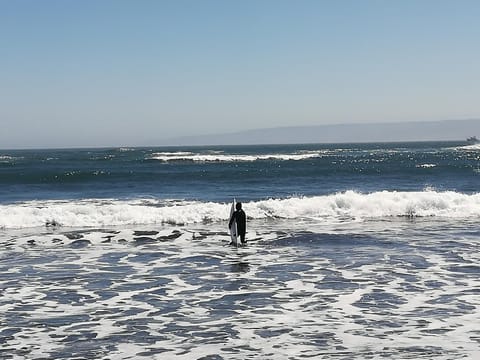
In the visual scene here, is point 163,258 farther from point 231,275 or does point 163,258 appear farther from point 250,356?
point 250,356

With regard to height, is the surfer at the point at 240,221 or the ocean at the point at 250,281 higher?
the surfer at the point at 240,221

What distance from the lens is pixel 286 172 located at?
196 ft

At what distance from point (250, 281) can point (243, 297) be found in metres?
1.48

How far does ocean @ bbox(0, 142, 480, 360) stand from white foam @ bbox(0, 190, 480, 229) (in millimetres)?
88


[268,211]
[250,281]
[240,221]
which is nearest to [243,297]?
[250,281]

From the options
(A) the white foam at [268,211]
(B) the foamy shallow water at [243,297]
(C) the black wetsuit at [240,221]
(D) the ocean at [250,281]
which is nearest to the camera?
(B) the foamy shallow water at [243,297]

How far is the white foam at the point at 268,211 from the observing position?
83.6ft

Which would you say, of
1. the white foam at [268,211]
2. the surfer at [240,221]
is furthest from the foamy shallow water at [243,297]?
the white foam at [268,211]

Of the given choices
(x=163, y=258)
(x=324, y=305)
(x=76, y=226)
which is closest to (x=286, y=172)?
(x=76, y=226)

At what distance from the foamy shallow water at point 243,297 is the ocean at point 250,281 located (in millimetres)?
34

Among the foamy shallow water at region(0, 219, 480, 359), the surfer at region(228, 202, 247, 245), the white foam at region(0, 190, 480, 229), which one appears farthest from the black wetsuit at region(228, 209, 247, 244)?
the white foam at region(0, 190, 480, 229)

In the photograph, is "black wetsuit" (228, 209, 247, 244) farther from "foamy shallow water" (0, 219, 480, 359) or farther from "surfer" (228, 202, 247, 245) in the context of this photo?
"foamy shallow water" (0, 219, 480, 359)

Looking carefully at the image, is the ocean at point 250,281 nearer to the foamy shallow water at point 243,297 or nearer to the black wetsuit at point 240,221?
the foamy shallow water at point 243,297

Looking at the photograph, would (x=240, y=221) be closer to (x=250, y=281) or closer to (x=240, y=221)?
(x=240, y=221)
